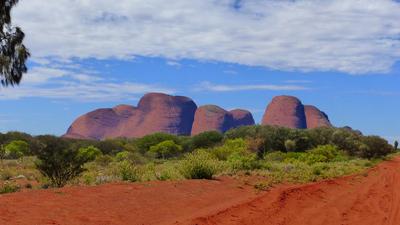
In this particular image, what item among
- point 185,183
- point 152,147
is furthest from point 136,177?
point 152,147

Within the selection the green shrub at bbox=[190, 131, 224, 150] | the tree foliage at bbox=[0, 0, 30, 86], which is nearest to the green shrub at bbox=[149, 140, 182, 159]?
the green shrub at bbox=[190, 131, 224, 150]

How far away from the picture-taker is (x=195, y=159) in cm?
2030

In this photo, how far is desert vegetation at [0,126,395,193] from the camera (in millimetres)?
19750

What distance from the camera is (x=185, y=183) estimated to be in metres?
17.8

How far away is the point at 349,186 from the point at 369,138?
142 ft

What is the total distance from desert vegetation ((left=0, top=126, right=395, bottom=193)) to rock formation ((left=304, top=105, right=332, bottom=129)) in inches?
4572

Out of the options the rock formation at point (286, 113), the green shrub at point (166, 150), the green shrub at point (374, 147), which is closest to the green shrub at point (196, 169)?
the green shrub at point (166, 150)

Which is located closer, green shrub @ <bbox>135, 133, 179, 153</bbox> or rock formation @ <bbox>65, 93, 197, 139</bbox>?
green shrub @ <bbox>135, 133, 179, 153</bbox>

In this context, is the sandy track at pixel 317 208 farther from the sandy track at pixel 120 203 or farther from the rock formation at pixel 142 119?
the rock formation at pixel 142 119

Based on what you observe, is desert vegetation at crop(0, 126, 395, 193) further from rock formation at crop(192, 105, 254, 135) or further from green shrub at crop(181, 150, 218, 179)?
rock formation at crop(192, 105, 254, 135)

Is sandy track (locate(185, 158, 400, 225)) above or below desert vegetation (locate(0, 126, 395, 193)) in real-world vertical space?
above

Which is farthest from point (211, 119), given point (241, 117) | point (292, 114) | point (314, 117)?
point (314, 117)

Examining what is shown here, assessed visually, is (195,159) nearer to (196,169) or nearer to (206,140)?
(196,169)

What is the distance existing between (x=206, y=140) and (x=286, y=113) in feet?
395
